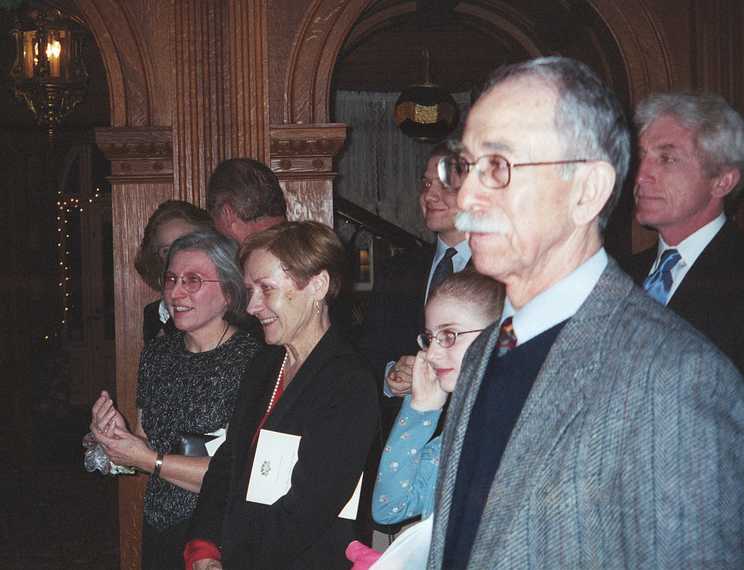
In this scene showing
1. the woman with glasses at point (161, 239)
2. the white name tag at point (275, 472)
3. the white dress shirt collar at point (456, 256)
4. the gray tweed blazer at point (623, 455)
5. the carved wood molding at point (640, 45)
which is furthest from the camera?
the carved wood molding at point (640, 45)

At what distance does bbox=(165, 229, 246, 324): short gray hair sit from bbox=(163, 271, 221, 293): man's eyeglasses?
0.13 feet

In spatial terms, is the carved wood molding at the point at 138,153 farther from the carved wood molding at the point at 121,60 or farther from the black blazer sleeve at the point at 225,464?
the black blazer sleeve at the point at 225,464

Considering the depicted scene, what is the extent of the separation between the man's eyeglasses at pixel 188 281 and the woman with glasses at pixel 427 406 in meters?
0.99

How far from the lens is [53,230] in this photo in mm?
10961

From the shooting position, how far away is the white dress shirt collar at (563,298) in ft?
4.02

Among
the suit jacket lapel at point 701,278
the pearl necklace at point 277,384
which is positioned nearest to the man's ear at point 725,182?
the suit jacket lapel at point 701,278

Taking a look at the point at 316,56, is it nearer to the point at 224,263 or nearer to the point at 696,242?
the point at 224,263

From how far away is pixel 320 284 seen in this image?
7.61 ft

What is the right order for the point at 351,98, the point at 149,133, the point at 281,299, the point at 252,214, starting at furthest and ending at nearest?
1. the point at 351,98
2. the point at 149,133
3. the point at 252,214
4. the point at 281,299

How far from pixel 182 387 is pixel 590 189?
1.70m

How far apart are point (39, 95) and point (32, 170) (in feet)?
16.8

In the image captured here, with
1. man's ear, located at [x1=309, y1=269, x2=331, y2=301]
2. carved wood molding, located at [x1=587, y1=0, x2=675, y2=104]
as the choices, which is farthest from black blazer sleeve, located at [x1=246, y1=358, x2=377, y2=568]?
carved wood molding, located at [x1=587, y1=0, x2=675, y2=104]

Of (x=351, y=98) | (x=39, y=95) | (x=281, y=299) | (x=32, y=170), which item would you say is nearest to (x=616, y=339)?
(x=281, y=299)

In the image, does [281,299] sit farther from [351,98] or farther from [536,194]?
[351,98]
